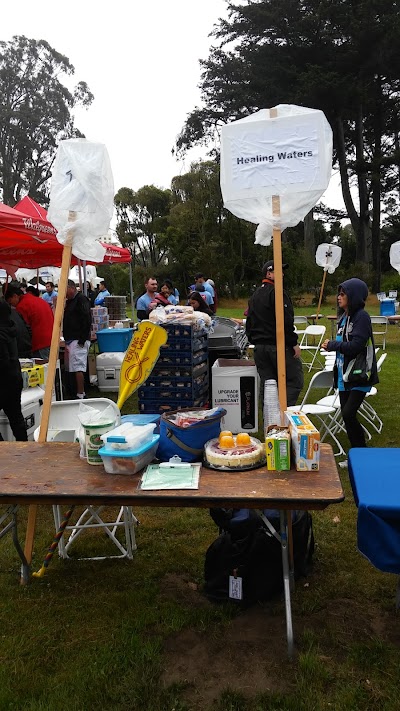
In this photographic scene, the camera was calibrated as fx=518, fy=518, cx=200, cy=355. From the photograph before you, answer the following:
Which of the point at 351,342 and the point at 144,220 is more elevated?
the point at 144,220

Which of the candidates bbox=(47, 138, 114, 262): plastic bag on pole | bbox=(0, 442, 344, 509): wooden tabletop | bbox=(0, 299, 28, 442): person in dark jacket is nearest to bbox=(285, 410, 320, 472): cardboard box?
bbox=(0, 442, 344, 509): wooden tabletop

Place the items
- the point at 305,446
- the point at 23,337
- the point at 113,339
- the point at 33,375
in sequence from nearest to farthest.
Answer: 1. the point at 305,446
2. the point at 33,375
3. the point at 23,337
4. the point at 113,339

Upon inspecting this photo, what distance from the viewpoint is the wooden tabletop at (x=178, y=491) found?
6.94 feet

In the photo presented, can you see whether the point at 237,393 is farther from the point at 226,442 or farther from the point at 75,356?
the point at 226,442

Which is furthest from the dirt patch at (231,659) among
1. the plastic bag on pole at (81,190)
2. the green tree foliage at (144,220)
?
the green tree foliage at (144,220)

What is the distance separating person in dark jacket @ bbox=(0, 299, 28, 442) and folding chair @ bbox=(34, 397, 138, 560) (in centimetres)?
80

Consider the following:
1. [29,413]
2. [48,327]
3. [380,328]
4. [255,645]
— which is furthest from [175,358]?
[380,328]

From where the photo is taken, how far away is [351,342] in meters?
4.09

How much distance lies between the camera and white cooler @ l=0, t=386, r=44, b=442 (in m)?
4.74

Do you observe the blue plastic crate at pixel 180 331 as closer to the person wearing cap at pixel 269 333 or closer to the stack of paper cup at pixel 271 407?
the person wearing cap at pixel 269 333

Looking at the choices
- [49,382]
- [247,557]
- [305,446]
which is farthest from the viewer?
[49,382]

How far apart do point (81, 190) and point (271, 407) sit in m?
1.74

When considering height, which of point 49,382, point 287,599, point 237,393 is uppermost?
point 49,382

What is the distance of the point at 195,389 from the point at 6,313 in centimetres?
220
